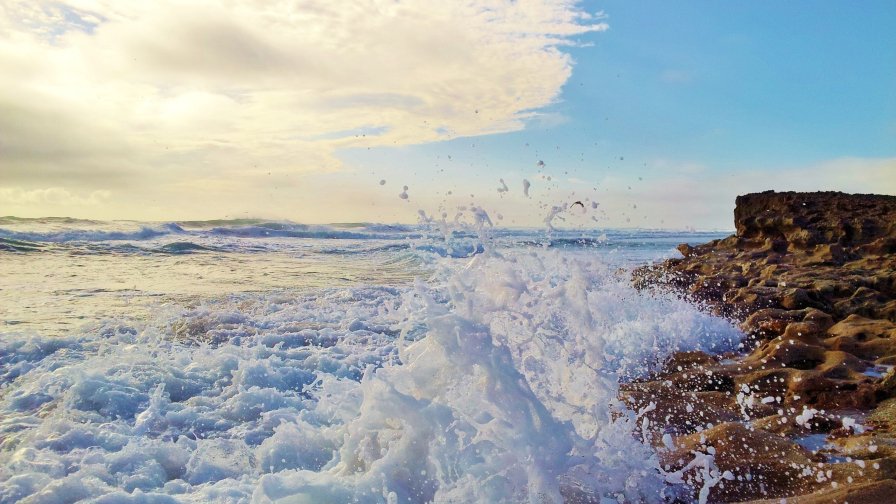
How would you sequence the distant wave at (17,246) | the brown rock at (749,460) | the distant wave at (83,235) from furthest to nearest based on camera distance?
1. the distant wave at (83,235)
2. the distant wave at (17,246)
3. the brown rock at (749,460)

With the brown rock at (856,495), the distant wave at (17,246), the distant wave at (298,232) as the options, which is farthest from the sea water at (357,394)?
the distant wave at (298,232)

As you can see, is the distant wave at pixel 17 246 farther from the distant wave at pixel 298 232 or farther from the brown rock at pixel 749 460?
the brown rock at pixel 749 460

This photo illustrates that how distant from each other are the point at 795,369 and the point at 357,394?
305 cm

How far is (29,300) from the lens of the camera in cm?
784

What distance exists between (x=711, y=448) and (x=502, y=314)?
1367 mm

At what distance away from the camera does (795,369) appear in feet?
13.9

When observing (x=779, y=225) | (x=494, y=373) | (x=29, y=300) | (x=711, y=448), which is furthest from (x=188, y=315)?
(x=779, y=225)

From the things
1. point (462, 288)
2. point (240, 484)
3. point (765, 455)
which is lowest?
point (240, 484)

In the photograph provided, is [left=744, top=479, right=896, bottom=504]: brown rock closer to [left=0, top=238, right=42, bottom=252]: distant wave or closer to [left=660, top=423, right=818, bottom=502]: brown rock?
[left=660, top=423, right=818, bottom=502]: brown rock

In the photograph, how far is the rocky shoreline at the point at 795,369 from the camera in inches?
109

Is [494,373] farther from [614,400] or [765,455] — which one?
[765,455]

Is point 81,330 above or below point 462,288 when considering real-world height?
below

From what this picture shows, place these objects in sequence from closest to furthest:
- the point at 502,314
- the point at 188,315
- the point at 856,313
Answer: the point at 502,314 → the point at 856,313 → the point at 188,315

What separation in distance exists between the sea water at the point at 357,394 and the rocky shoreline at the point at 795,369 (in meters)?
0.27
